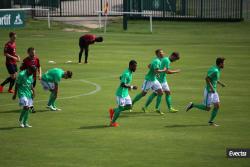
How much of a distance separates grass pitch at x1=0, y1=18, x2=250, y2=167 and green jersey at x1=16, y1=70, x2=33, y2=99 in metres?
1.14

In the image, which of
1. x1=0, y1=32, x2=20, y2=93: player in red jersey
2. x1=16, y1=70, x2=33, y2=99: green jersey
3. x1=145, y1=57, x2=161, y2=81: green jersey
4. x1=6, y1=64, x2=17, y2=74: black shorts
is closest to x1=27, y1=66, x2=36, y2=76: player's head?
x1=16, y1=70, x2=33, y2=99: green jersey

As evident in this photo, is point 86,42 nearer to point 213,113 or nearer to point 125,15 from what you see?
point 125,15

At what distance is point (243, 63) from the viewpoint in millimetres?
43500

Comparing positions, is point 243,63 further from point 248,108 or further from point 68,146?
point 68,146

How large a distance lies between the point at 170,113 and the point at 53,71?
434 cm

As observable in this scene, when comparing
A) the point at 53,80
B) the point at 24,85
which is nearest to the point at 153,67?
the point at 53,80

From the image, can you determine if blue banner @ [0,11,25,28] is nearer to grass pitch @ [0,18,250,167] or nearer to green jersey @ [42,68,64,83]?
grass pitch @ [0,18,250,167]

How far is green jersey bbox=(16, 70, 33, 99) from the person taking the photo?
24.6m

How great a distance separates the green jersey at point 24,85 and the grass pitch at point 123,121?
114 centimetres

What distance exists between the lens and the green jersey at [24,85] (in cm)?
2459

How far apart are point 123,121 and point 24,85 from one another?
376cm

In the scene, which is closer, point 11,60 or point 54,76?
point 54,76

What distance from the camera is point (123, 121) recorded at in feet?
87.0

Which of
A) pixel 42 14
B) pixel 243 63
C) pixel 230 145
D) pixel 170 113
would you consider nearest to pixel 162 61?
pixel 170 113
